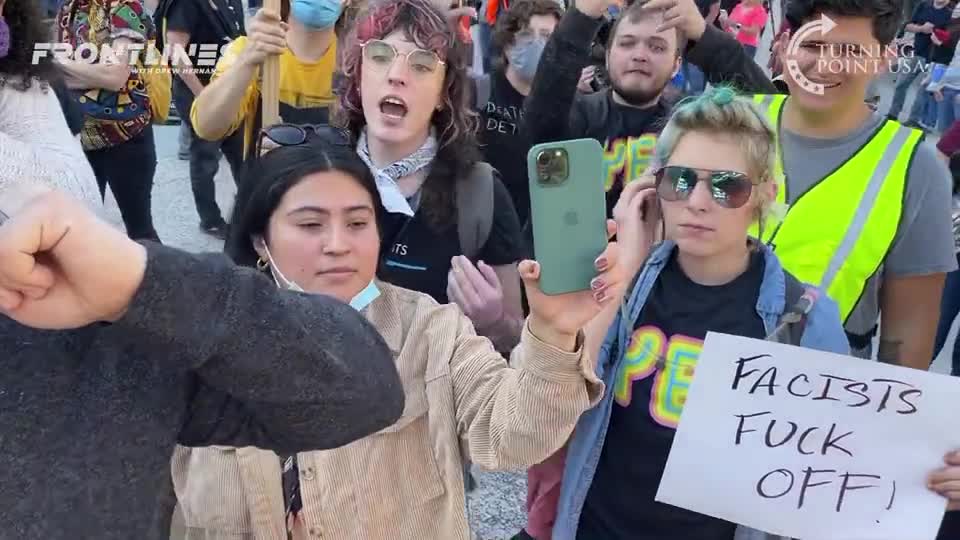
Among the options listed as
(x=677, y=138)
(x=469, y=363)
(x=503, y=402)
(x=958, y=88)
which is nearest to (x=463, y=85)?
(x=677, y=138)

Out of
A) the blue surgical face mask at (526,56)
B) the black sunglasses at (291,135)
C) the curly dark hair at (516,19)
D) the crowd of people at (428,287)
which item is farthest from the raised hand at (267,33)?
the curly dark hair at (516,19)

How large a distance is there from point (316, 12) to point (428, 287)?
131 centimetres

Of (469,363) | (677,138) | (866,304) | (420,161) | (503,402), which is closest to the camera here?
(503,402)

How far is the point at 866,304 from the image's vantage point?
6.09 feet

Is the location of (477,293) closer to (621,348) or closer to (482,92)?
(621,348)

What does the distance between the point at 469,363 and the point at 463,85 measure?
1.01 metres

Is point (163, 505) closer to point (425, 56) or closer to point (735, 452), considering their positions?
point (735, 452)

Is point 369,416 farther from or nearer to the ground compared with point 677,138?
nearer to the ground

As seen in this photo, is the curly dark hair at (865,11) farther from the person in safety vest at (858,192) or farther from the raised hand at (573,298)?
the raised hand at (573,298)

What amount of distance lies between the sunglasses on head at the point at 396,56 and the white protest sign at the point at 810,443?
40.4 inches

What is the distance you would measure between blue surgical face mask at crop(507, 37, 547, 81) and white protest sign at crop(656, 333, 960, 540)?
6.70 feet

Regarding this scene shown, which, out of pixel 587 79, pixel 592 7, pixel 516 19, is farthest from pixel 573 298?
pixel 587 79

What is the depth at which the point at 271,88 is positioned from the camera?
1935 mm

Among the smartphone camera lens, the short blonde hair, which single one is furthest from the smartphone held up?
the short blonde hair
